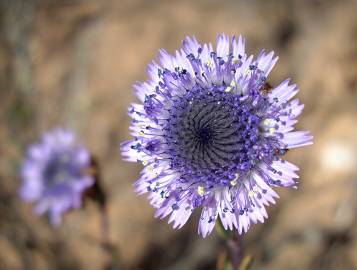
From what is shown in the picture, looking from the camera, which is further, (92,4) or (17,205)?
(92,4)

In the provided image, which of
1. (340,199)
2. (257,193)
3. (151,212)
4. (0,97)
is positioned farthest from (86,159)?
(340,199)

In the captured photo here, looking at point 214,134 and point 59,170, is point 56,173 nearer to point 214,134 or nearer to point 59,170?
point 59,170

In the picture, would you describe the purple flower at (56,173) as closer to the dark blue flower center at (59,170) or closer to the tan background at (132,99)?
the dark blue flower center at (59,170)

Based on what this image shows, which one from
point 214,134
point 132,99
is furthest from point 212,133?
point 132,99

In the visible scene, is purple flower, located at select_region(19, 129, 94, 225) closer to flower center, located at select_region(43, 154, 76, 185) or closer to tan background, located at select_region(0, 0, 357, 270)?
flower center, located at select_region(43, 154, 76, 185)

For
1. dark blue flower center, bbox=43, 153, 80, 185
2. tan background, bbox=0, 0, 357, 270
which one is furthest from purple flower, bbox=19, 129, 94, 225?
tan background, bbox=0, 0, 357, 270

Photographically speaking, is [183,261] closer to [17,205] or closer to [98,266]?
[98,266]
